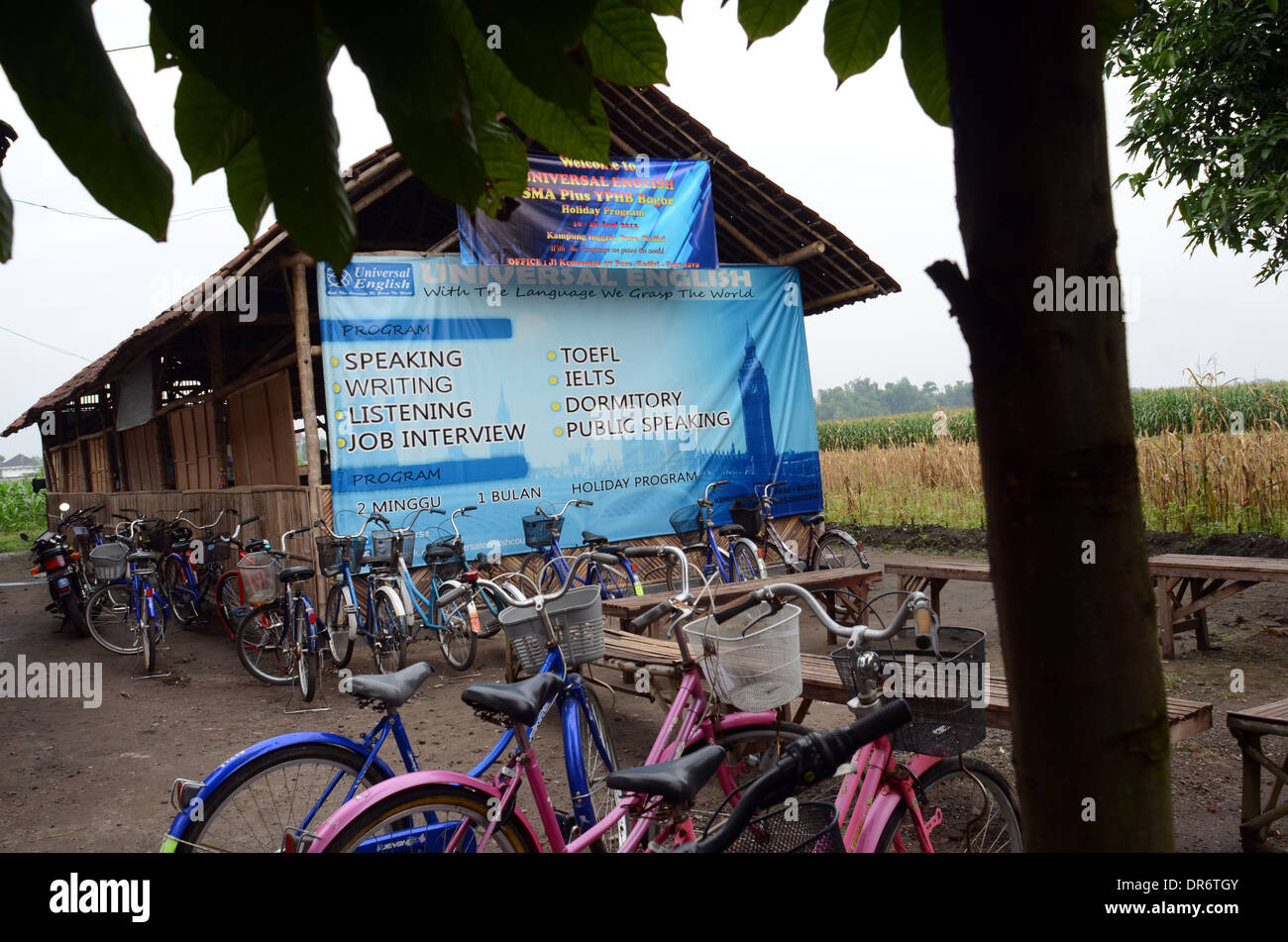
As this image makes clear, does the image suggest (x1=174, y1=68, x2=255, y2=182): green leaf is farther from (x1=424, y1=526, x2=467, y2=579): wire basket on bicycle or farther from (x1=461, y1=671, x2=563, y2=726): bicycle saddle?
(x1=424, y1=526, x2=467, y2=579): wire basket on bicycle

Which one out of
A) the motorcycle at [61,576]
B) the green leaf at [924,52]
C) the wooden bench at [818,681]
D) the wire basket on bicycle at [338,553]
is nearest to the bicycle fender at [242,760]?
the wooden bench at [818,681]

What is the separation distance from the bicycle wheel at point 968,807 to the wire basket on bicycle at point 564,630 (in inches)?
48.6

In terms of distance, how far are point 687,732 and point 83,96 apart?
2.58 metres

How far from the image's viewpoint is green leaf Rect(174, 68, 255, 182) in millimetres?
857

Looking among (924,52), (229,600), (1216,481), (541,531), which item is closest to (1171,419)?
(1216,481)

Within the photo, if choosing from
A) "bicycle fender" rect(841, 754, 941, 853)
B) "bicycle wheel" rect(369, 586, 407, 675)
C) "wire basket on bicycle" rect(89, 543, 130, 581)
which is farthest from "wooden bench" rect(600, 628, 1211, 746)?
"wire basket on bicycle" rect(89, 543, 130, 581)

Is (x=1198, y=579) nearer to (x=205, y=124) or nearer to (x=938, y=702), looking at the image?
(x=938, y=702)

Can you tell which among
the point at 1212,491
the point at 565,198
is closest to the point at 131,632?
the point at 565,198

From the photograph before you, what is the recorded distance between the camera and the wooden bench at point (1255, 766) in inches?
131

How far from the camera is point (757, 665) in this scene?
2865 mm

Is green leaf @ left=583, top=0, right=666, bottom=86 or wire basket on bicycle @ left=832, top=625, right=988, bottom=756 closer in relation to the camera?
green leaf @ left=583, top=0, right=666, bottom=86

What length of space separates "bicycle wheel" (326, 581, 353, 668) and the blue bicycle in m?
3.83

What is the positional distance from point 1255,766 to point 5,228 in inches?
160

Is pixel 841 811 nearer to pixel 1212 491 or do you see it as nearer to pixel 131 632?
pixel 131 632
